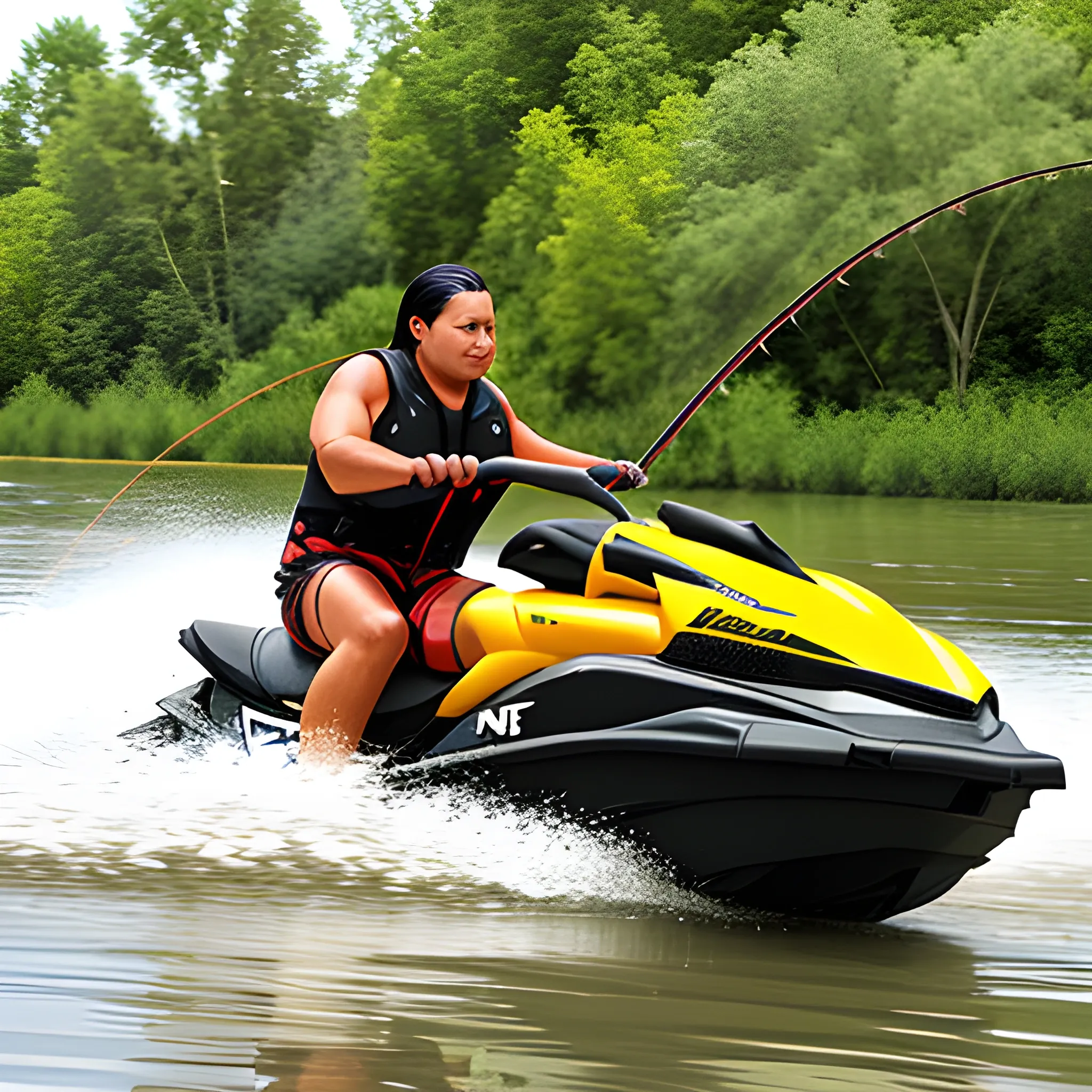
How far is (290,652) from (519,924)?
0.96 meters

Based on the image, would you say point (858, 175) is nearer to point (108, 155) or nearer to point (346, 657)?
point (108, 155)

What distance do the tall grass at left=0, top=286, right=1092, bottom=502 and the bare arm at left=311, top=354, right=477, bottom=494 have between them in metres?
22.4

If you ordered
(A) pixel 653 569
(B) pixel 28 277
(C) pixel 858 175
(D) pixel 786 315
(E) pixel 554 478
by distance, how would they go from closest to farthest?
(A) pixel 653 569 < (E) pixel 554 478 < (D) pixel 786 315 < (C) pixel 858 175 < (B) pixel 28 277

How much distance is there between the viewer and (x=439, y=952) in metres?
2.90

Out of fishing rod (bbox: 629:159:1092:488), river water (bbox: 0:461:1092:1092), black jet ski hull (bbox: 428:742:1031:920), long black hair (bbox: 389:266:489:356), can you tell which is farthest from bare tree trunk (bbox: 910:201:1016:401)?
black jet ski hull (bbox: 428:742:1031:920)

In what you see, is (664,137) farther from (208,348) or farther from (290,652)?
(290,652)

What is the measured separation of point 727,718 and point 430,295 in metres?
1.26

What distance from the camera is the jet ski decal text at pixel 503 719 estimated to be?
3215 millimetres

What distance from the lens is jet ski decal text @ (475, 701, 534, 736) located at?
3215 millimetres

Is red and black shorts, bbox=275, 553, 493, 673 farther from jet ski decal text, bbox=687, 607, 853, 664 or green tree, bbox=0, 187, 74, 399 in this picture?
green tree, bbox=0, 187, 74, 399

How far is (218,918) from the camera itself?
10.2ft

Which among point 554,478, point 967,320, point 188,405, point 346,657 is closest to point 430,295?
point 554,478

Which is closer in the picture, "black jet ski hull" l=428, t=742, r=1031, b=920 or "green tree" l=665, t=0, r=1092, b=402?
"black jet ski hull" l=428, t=742, r=1031, b=920

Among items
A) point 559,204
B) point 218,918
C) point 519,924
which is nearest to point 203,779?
point 218,918
